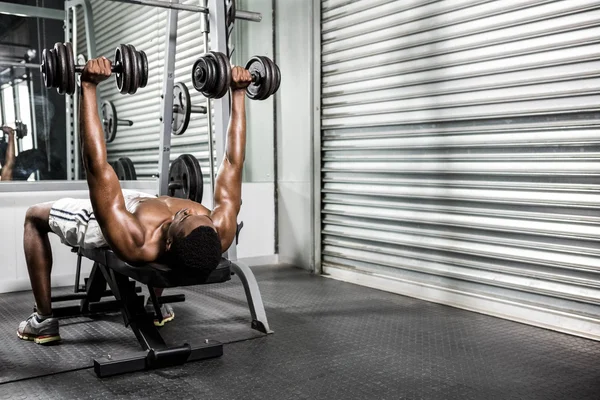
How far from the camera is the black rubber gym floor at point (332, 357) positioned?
198cm

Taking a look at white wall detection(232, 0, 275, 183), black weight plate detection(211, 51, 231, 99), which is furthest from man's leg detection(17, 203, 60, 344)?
white wall detection(232, 0, 275, 183)

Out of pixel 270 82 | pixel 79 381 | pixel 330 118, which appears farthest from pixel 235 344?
pixel 330 118

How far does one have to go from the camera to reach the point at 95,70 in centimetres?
204

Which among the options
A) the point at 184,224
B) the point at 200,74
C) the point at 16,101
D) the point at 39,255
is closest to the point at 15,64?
the point at 16,101

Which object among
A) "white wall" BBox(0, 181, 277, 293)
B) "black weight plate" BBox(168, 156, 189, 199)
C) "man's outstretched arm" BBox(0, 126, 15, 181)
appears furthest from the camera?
"man's outstretched arm" BBox(0, 126, 15, 181)

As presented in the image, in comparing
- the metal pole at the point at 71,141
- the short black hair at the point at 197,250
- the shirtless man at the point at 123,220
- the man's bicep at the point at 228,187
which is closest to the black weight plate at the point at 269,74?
the shirtless man at the point at 123,220

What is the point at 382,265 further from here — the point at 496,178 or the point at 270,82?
the point at 270,82

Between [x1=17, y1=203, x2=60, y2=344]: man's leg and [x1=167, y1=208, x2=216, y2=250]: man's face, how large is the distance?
2.70 ft

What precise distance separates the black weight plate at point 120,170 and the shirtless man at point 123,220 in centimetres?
179

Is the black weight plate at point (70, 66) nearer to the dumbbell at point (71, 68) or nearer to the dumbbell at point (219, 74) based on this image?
the dumbbell at point (71, 68)

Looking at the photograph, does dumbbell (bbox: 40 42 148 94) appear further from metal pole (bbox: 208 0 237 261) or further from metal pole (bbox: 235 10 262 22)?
metal pole (bbox: 235 10 262 22)

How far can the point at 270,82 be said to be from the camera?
2582 millimetres

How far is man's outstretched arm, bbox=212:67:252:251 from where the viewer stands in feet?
7.62

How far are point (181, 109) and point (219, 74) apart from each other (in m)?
1.05
